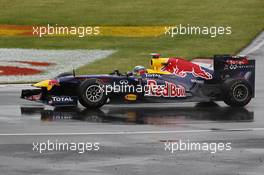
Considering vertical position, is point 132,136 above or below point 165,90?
below

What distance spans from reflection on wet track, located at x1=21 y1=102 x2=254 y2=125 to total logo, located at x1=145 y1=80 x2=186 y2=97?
0.38 meters

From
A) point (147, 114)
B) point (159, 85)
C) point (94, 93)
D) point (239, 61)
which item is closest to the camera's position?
point (147, 114)

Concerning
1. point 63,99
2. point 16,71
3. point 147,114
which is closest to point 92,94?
point 63,99

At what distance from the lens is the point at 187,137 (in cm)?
1616

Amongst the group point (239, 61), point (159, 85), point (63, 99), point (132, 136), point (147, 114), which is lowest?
point (132, 136)

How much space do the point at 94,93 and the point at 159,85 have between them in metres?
1.59

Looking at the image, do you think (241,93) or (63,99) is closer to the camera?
(63,99)

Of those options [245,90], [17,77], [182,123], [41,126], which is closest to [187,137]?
[182,123]

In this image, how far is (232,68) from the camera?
2077 centimetres

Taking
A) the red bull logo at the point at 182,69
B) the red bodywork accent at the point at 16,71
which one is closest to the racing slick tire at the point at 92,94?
the red bull logo at the point at 182,69

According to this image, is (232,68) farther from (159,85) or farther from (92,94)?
(92,94)

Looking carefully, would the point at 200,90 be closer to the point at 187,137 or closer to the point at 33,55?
the point at 187,137

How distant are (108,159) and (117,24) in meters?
27.0

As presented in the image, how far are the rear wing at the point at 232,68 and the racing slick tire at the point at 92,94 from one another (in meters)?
2.97
